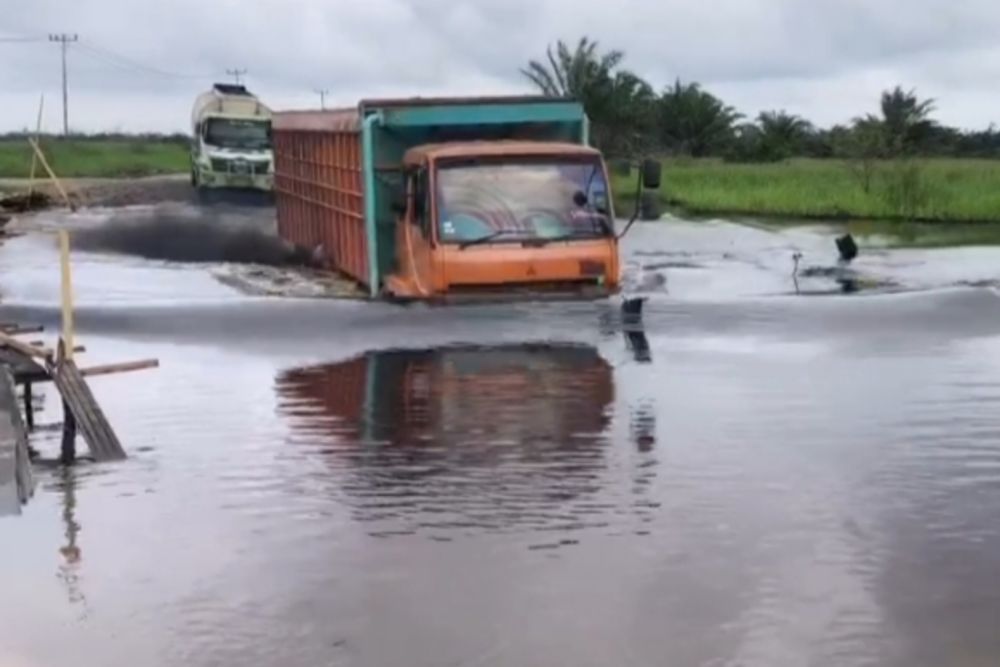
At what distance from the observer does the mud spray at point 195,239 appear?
27484 millimetres

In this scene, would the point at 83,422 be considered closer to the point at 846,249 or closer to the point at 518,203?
the point at 518,203

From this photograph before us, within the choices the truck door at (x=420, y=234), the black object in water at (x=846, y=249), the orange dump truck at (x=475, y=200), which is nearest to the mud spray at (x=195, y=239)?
the orange dump truck at (x=475, y=200)

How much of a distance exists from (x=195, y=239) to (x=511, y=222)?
14.5 m

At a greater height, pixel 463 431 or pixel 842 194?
pixel 842 194

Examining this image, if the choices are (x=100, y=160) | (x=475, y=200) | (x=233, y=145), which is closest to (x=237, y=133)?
(x=233, y=145)

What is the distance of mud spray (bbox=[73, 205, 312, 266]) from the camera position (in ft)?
90.2

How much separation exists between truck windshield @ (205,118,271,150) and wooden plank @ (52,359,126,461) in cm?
3357

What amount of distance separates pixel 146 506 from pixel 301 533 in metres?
1.11

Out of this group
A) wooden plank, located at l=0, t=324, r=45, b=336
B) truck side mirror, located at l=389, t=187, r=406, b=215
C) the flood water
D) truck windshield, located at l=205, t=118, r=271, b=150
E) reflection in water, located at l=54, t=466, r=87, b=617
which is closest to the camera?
the flood water

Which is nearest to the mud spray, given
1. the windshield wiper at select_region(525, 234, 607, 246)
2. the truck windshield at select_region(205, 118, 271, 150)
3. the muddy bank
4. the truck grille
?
the truck grille

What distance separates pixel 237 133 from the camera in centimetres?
4375

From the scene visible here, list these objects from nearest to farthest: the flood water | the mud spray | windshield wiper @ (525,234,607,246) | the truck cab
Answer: the flood water, the truck cab, windshield wiper @ (525,234,607,246), the mud spray

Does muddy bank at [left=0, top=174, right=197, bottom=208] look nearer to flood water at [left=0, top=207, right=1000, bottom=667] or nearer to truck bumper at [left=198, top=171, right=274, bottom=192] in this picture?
truck bumper at [left=198, top=171, right=274, bottom=192]

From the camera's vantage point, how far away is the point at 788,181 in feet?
165
